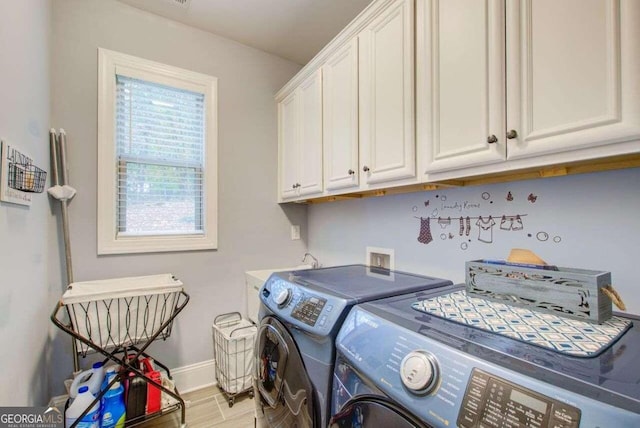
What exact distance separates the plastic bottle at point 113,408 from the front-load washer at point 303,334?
2.46ft

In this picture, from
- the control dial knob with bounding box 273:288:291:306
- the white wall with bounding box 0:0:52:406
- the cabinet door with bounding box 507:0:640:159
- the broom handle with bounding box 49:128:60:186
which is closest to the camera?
the cabinet door with bounding box 507:0:640:159

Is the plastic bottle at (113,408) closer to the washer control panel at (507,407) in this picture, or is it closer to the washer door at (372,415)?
the washer door at (372,415)

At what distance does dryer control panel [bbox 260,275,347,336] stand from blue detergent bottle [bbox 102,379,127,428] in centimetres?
95

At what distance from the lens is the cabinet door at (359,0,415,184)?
1276 mm

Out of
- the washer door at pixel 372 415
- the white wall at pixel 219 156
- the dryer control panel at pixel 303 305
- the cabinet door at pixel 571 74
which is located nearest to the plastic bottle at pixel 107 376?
the white wall at pixel 219 156

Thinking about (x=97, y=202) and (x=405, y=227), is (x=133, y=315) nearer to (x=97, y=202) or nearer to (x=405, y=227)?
(x=97, y=202)

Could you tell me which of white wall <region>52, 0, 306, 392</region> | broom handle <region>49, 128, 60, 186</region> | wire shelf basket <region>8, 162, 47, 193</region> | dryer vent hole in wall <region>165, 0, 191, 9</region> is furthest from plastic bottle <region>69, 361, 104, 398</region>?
dryer vent hole in wall <region>165, 0, 191, 9</region>

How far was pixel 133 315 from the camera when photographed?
1563 mm

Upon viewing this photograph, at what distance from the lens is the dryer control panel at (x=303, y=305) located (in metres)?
0.93

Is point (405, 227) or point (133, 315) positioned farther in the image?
point (405, 227)

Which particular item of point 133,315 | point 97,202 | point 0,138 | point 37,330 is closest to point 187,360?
point 133,315

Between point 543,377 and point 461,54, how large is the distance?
1.05 m

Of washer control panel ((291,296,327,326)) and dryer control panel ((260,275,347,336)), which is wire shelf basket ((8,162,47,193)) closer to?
dryer control panel ((260,275,347,336))

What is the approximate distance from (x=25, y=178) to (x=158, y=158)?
92cm
